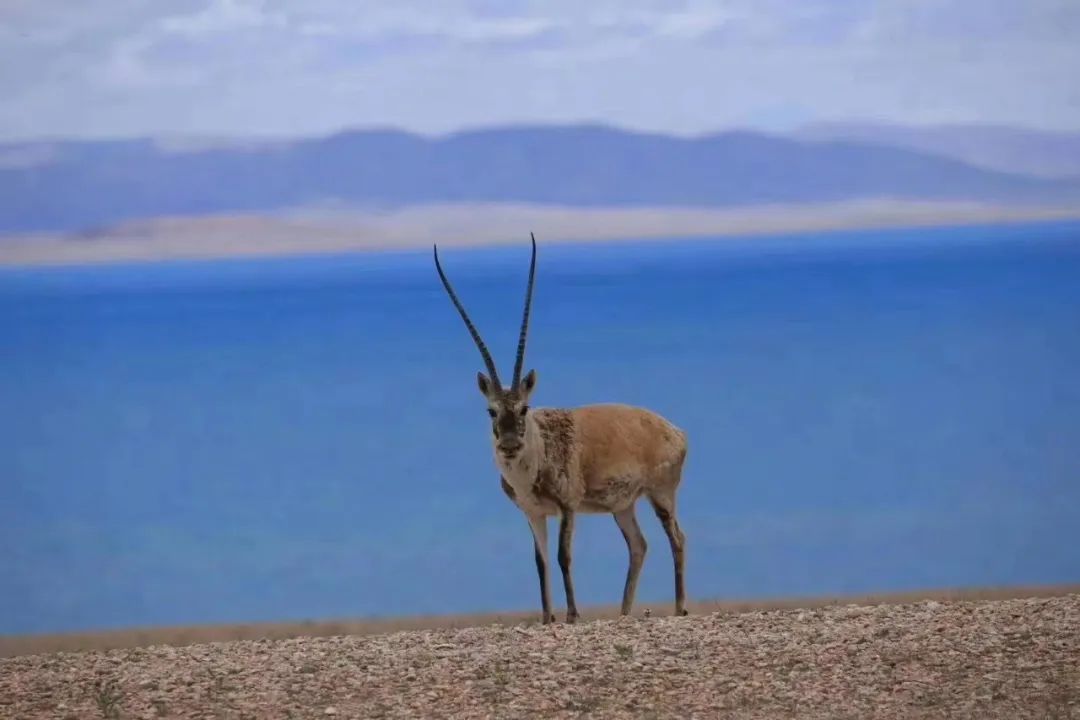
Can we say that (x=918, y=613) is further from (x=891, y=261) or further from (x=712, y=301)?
(x=891, y=261)

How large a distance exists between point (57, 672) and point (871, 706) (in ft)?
10.2

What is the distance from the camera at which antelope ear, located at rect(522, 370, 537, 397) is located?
753 cm

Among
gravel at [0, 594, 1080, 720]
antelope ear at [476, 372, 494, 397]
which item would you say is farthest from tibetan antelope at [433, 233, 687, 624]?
gravel at [0, 594, 1080, 720]

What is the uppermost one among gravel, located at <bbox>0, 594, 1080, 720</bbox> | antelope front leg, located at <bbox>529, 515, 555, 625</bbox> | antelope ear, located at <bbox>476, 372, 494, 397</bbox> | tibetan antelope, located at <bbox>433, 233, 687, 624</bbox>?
antelope ear, located at <bbox>476, 372, 494, 397</bbox>

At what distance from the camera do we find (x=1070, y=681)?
5875mm

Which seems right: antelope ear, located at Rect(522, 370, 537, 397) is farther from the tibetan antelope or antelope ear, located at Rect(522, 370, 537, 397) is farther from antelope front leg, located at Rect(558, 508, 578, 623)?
antelope front leg, located at Rect(558, 508, 578, 623)

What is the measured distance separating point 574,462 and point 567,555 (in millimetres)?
427

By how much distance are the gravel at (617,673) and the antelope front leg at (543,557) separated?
594 mm

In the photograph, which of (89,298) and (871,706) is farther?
(89,298)

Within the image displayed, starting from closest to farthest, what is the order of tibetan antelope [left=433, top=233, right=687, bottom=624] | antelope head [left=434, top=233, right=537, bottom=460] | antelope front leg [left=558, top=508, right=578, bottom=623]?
antelope head [left=434, top=233, right=537, bottom=460], tibetan antelope [left=433, top=233, right=687, bottom=624], antelope front leg [left=558, top=508, right=578, bottom=623]

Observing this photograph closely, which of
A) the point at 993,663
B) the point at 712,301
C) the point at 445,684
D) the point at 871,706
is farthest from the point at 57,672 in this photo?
the point at 712,301

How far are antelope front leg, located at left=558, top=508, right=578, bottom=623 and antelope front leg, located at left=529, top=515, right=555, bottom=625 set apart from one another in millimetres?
76

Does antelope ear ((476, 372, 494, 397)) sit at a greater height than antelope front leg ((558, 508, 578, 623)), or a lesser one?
greater

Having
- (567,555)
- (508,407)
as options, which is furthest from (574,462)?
(508,407)
